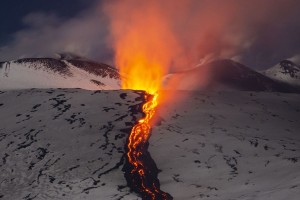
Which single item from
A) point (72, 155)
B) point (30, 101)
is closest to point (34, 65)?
point (30, 101)

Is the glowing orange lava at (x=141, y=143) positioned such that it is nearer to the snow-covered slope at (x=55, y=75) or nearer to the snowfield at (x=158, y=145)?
the snowfield at (x=158, y=145)

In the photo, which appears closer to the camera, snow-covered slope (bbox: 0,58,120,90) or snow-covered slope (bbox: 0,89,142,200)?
snow-covered slope (bbox: 0,89,142,200)

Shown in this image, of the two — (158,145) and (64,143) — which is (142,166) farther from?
(64,143)

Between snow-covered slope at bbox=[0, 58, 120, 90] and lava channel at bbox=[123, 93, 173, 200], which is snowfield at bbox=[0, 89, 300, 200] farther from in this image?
snow-covered slope at bbox=[0, 58, 120, 90]

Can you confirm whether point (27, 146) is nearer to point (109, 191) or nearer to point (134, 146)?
point (134, 146)

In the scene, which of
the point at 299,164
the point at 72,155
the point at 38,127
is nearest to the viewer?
the point at 299,164

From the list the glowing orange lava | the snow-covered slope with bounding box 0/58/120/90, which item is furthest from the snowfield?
the snow-covered slope with bounding box 0/58/120/90
